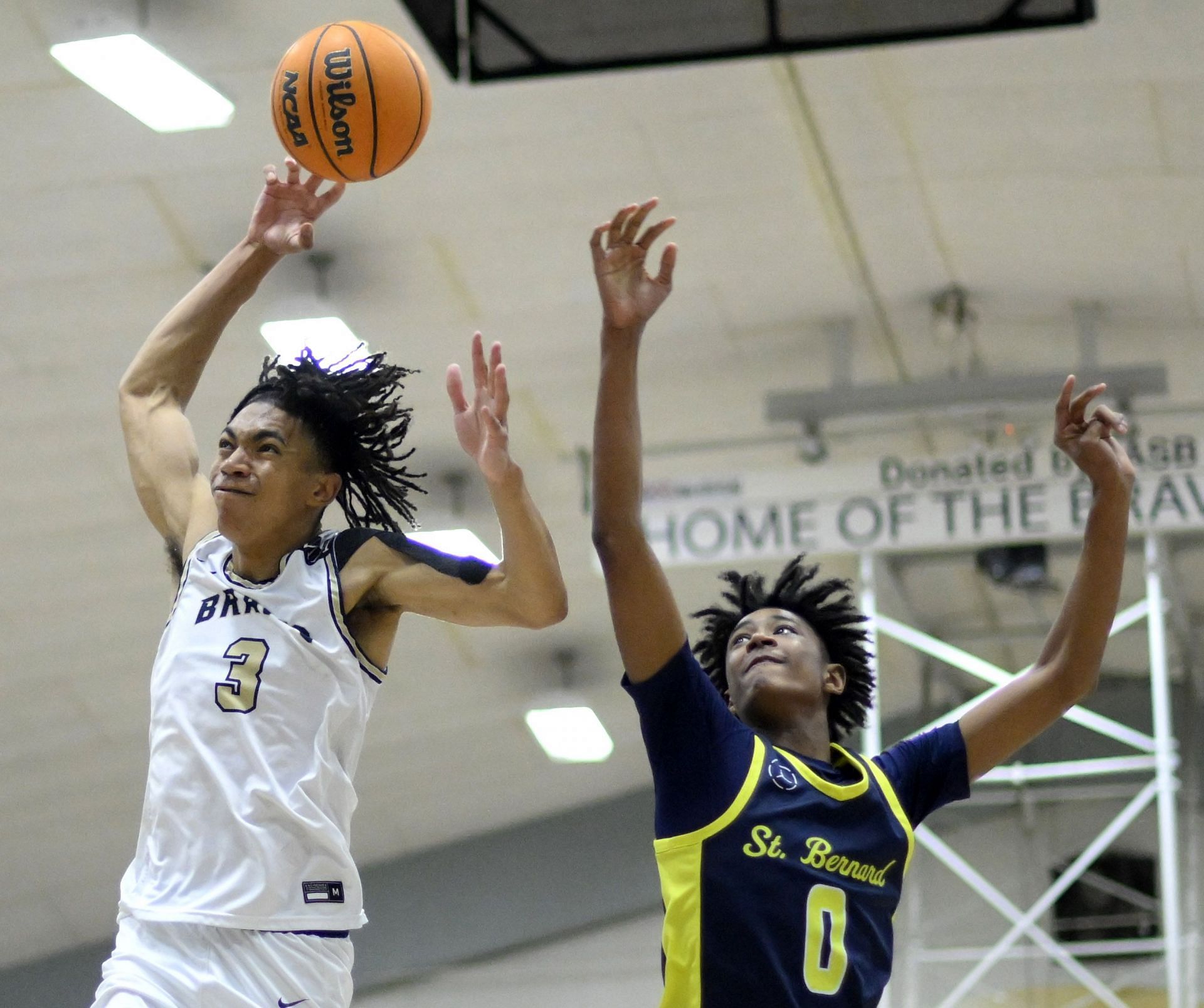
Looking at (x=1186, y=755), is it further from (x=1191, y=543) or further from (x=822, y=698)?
(x=822, y=698)

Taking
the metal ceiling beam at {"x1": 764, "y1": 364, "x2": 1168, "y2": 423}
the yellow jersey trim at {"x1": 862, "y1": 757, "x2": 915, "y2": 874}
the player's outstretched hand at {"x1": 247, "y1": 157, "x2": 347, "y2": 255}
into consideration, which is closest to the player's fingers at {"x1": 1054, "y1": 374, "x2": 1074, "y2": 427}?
the yellow jersey trim at {"x1": 862, "y1": 757, "x2": 915, "y2": 874}

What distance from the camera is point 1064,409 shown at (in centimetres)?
402

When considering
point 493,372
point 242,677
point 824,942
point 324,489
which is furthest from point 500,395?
point 824,942

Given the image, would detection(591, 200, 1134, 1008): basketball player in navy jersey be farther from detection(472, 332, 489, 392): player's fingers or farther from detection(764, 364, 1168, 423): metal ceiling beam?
detection(764, 364, 1168, 423): metal ceiling beam

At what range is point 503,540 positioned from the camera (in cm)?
344

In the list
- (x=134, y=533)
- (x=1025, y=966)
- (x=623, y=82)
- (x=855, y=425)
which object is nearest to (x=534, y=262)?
(x=623, y=82)

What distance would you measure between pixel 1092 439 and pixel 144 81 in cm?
442

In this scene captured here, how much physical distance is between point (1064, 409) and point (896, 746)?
2.47 ft

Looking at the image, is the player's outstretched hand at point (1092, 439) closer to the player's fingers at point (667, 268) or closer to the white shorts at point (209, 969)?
the player's fingers at point (667, 268)

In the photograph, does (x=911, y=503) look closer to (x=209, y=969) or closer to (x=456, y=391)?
(x=456, y=391)

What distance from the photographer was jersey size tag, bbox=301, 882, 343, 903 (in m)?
3.47

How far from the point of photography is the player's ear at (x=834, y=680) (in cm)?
426

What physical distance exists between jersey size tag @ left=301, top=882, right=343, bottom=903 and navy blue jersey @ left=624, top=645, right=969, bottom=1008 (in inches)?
22.3

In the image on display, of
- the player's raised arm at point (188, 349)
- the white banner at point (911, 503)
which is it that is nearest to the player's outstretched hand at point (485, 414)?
the player's raised arm at point (188, 349)
